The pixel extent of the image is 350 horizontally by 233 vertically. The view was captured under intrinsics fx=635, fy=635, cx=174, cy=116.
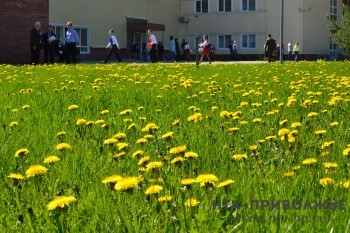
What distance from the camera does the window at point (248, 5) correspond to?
171 ft

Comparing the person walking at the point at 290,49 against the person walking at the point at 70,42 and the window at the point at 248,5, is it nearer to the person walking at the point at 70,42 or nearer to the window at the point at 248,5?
the window at the point at 248,5

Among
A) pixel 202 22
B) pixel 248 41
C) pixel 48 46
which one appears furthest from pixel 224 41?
pixel 48 46

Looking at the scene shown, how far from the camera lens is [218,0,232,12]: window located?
176ft

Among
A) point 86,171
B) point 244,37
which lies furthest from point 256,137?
point 244,37

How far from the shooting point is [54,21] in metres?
39.2

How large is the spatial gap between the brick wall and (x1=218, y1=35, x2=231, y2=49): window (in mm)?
23054

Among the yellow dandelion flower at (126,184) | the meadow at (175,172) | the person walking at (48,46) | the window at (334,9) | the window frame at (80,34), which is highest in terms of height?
the window at (334,9)

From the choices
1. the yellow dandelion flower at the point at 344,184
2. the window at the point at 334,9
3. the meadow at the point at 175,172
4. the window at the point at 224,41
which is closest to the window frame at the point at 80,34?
the window at the point at 224,41

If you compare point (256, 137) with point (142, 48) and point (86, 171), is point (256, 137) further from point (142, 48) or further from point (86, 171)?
point (142, 48)

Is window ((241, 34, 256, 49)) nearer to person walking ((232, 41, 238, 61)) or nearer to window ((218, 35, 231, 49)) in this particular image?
window ((218, 35, 231, 49))

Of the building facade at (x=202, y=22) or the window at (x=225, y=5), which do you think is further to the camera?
the window at (x=225, y=5)

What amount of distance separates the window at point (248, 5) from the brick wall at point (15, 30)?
2346cm

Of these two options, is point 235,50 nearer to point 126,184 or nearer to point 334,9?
point 334,9

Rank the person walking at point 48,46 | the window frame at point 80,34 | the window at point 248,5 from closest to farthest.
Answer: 1. the person walking at point 48,46
2. the window frame at point 80,34
3. the window at point 248,5
